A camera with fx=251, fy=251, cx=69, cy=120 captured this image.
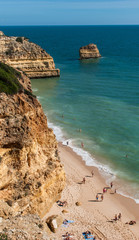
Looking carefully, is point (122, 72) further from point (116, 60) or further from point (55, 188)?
point (55, 188)

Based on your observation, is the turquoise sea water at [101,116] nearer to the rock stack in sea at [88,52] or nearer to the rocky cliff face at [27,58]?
the rocky cliff face at [27,58]

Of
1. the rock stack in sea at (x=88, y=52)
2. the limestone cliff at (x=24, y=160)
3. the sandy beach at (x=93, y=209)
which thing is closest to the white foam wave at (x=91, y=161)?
the sandy beach at (x=93, y=209)

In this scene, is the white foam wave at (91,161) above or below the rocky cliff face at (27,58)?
below

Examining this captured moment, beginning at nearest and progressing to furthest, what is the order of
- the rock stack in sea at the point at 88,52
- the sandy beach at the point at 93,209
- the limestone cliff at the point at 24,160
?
the limestone cliff at the point at 24,160
the sandy beach at the point at 93,209
the rock stack in sea at the point at 88,52

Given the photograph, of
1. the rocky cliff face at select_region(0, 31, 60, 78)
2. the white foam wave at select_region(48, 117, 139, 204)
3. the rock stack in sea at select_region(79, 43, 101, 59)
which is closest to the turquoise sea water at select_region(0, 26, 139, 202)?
the white foam wave at select_region(48, 117, 139, 204)

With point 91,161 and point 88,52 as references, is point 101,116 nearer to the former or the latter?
point 91,161

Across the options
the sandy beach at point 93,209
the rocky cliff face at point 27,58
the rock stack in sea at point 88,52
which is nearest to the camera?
the sandy beach at point 93,209

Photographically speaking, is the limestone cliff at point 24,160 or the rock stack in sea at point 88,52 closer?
the limestone cliff at point 24,160

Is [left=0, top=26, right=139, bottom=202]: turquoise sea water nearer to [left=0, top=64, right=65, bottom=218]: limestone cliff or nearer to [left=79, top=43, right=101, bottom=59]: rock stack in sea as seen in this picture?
[left=0, top=64, right=65, bottom=218]: limestone cliff
